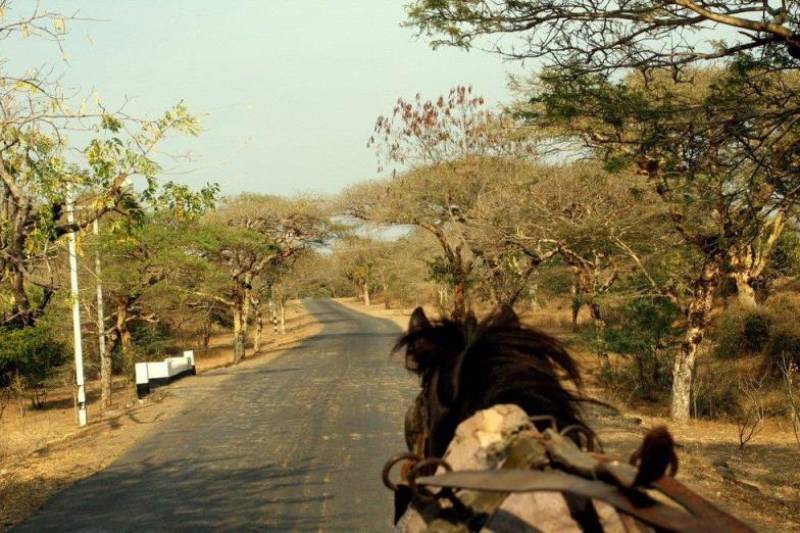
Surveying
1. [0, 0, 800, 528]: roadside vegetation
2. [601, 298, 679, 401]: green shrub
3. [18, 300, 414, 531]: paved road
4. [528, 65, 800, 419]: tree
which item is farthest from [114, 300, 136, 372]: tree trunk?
[528, 65, 800, 419]: tree

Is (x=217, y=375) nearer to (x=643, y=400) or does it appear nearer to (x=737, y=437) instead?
(x=643, y=400)

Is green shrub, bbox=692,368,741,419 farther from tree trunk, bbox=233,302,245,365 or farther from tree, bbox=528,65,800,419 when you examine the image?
tree trunk, bbox=233,302,245,365

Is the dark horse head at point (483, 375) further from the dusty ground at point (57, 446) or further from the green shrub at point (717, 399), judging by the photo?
the green shrub at point (717, 399)

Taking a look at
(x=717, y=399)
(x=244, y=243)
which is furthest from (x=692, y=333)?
(x=244, y=243)

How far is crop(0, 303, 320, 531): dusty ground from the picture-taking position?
8.86 meters

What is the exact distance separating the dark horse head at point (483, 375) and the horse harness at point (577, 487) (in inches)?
8.5

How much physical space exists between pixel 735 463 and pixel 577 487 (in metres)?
9.83

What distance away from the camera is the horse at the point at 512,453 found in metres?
1.21

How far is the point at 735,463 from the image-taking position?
32.9 feet

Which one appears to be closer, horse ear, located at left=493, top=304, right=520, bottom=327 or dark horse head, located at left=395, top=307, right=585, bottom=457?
dark horse head, located at left=395, top=307, right=585, bottom=457

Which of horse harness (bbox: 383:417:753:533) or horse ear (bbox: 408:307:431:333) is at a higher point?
horse ear (bbox: 408:307:431:333)

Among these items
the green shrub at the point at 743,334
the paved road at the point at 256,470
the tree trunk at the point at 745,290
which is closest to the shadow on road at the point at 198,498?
the paved road at the point at 256,470

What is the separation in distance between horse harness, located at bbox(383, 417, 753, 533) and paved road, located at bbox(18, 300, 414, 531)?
1952 mm

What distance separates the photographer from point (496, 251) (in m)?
19.6
